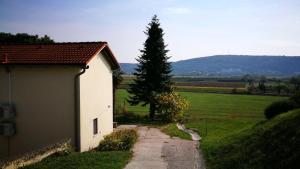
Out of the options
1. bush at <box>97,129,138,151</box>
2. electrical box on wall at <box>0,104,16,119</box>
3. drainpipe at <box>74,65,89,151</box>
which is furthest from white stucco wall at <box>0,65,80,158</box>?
bush at <box>97,129,138,151</box>

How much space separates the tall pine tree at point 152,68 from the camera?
129ft

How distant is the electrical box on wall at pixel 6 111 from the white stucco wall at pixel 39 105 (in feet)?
1.08

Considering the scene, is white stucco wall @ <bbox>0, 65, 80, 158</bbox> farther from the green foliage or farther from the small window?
the green foliage

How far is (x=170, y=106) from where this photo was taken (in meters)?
36.6

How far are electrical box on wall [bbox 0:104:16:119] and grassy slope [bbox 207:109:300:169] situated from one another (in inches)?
413

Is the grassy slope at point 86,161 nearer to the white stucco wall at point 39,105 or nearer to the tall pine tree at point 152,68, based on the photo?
the white stucco wall at point 39,105

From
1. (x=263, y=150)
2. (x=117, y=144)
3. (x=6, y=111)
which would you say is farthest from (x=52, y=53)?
(x=263, y=150)

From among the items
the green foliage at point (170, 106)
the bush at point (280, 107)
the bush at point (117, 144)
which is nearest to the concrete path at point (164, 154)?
the bush at point (117, 144)

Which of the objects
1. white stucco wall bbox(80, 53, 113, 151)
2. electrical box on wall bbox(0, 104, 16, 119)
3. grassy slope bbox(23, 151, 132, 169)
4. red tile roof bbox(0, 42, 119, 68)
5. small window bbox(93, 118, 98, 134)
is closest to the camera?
grassy slope bbox(23, 151, 132, 169)

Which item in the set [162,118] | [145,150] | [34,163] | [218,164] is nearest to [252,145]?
[218,164]

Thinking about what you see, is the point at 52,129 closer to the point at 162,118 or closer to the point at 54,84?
the point at 54,84

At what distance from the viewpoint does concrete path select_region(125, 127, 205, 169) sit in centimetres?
1644

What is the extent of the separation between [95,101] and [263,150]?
10.8 metres

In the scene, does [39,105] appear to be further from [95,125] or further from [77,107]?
[95,125]
